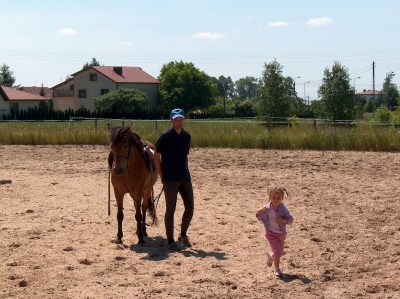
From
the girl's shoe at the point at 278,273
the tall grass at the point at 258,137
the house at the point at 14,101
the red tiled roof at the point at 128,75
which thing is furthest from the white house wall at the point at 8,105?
the girl's shoe at the point at 278,273

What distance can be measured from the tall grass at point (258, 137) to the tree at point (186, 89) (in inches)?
1810

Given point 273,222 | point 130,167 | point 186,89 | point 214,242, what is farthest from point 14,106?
point 273,222

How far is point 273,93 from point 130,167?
35.7 meters

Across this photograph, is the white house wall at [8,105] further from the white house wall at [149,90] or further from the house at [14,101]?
the white house wall at [149,90]

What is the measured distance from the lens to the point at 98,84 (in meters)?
70.6

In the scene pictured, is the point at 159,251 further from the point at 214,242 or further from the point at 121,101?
the point at 121,101

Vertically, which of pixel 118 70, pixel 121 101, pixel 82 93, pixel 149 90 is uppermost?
pixel 118 70

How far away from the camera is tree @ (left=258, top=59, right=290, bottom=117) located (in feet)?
141

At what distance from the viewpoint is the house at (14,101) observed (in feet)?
196

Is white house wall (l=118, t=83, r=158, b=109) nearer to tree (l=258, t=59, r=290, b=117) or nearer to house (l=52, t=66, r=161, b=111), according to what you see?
house (l=52, t=66, r=161, b=111)

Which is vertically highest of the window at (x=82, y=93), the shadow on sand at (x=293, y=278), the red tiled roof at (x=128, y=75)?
the red tiled roof at (x=128, y=75)

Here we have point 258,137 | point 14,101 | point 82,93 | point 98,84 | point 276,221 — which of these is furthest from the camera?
point 82,93

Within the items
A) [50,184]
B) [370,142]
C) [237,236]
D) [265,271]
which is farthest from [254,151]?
[265,271]

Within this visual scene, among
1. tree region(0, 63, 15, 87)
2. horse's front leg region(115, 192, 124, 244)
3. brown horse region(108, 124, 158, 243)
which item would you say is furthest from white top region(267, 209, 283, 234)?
tree region(0, 63, 15, 87)
